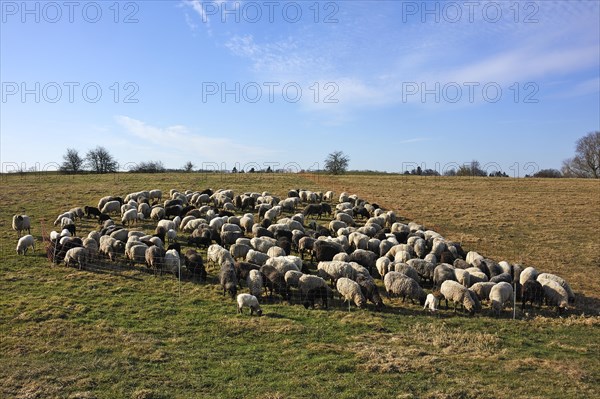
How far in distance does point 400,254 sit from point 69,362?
1350 centimetres

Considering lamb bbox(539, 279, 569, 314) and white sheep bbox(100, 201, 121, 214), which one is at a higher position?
white sheep bbox(100, 201, 121, 214)

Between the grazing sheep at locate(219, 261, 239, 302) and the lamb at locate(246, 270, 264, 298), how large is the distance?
0.55 m

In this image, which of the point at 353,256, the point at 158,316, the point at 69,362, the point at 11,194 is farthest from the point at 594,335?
the point at 11,194

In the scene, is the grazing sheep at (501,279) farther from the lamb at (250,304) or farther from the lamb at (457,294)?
the lamb at (250,304)

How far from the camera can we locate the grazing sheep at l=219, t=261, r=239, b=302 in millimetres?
14688

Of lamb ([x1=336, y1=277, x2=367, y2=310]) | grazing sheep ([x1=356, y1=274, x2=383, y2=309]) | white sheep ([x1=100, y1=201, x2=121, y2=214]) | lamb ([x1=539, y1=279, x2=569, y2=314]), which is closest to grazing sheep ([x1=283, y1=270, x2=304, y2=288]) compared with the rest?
lamb ([x1=336, y1=277, x2=367, y2=310])

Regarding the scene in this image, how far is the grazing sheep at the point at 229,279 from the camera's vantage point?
14688mm

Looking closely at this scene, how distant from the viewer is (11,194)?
39.6m

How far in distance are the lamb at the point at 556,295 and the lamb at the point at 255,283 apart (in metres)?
10.4

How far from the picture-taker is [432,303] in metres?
14.0

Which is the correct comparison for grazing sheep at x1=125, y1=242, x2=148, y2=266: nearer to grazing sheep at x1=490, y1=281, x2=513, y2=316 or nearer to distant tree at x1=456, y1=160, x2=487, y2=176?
grazing sheep at x1=490, y1=281, x2=513, y2=316

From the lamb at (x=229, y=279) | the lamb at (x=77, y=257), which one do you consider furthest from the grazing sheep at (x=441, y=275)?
the lamb at (x=77, y=257)

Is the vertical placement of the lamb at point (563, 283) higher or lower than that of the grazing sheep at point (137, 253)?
lower

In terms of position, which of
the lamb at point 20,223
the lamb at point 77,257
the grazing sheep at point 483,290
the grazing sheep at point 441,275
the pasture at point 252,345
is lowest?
the pasture at point 252,345
